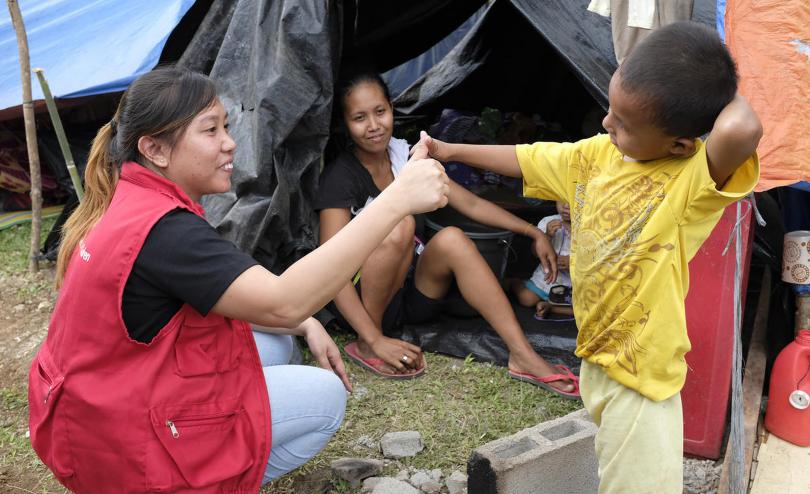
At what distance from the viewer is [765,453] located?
2.15 m

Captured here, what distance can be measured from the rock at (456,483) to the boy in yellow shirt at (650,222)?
53 cm

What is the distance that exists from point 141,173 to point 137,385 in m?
0.46

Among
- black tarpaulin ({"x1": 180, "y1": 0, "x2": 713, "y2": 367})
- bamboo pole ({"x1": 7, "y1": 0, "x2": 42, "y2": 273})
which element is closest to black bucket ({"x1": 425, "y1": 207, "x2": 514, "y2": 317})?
black tarpaulin ({"x1": 180, "y1": 0, "x2": 713, "y2": 367})

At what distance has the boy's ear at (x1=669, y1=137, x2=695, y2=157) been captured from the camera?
151 cm

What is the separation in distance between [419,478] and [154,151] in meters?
1.26

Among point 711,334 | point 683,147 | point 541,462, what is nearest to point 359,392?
point 541,462

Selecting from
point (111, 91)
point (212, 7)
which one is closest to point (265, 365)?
point (212, 7)

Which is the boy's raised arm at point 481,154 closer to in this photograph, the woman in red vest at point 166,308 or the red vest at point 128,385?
the woman in red vest at point 166,308

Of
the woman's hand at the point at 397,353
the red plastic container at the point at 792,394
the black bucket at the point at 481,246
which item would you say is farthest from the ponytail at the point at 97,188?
the red plastic container at the point at 792,394

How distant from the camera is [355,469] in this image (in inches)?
Result: 87.0

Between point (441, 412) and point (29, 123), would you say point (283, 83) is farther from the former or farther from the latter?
point (29, 123)

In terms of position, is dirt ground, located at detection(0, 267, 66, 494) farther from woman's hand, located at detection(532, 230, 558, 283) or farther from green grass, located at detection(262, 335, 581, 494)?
woman's hand, located at detection(532, 230, 558, 283)

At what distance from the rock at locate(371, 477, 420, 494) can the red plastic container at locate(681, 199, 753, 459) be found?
883mm

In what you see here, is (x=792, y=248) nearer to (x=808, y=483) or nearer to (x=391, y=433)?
(x=808, y=483)
